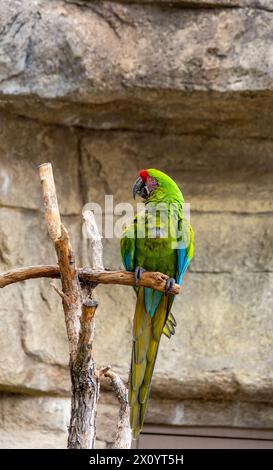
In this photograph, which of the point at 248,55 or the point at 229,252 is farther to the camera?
the point at 229,252

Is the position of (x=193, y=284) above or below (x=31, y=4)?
below

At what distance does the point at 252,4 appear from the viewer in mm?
2793

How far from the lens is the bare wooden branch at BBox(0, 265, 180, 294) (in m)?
1.99

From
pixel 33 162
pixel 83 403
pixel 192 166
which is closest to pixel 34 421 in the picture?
pixel 33 162

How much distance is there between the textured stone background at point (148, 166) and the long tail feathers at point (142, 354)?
0.84m

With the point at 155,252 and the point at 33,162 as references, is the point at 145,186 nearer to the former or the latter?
the point at 155,252

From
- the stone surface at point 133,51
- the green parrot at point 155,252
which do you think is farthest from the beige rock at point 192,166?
the green parrot at point 155,252

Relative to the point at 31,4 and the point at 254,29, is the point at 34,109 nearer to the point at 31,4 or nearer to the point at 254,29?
the point at 31,4

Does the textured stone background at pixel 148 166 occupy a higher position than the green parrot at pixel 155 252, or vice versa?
the textured stone background at pixel 148 166

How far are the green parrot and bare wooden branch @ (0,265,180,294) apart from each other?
0.47ft

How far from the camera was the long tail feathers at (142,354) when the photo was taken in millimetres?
2133

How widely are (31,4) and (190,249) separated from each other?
1088 mm

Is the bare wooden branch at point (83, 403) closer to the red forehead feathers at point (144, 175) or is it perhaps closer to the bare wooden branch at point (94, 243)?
the bare wooden branch at point (94, 243)

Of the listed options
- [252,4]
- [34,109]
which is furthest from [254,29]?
[34,109]
